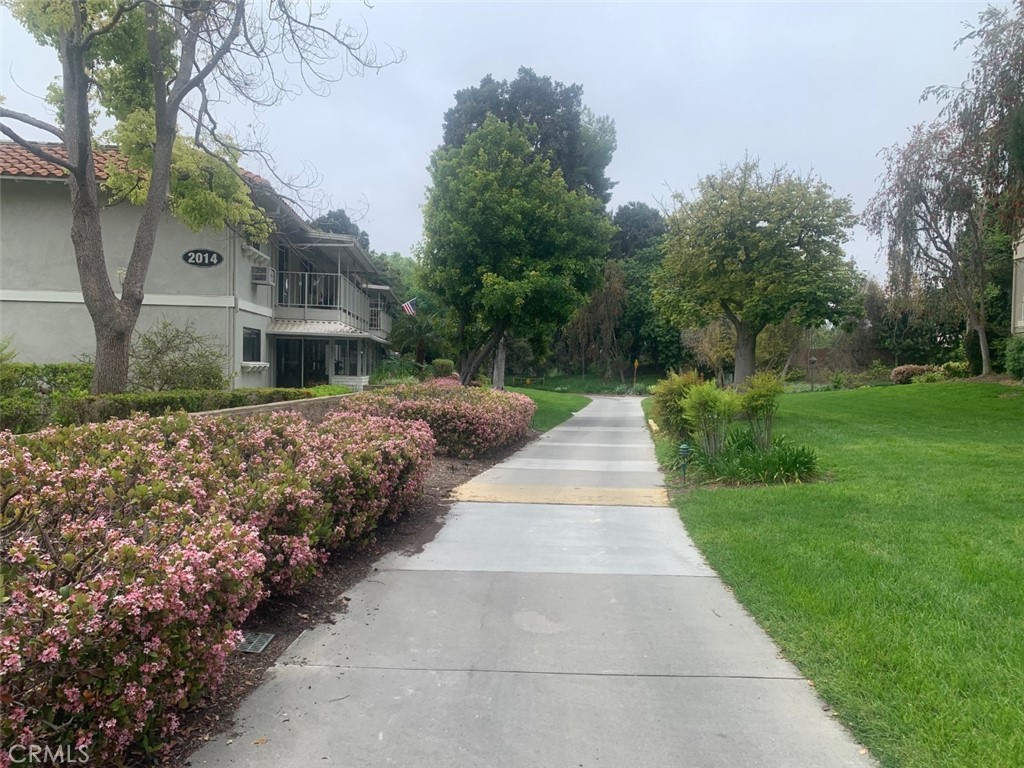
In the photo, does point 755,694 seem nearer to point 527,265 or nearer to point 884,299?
point 527,265

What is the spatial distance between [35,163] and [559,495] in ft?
49.1

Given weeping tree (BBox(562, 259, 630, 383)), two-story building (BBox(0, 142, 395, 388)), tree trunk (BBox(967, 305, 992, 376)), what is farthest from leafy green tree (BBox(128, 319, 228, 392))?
weeping tree (BBox(562, 259, 630, 383))

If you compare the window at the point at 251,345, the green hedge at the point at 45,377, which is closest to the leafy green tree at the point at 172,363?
the green hedge at the point at 45,377

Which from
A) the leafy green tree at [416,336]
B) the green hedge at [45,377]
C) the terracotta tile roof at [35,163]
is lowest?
the green hedge at [45,377]

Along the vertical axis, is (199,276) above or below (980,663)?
above

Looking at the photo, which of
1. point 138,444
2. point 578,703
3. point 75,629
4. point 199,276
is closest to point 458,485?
point 138,444

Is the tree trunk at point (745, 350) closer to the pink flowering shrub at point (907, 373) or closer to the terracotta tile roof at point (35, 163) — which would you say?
the terracotta tile roof at point (35, 163)

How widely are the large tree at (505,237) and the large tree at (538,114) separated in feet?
35.3

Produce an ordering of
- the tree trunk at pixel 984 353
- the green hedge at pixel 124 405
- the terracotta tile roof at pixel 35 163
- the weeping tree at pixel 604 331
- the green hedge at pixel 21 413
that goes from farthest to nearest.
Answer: the weeping tree at pixel 604 331, the tree trunk at pixel 984 353, the terracotta tile roof at pixel 35 163, the green hedge at pixel 21 413, the green hedge at pixel 124 405

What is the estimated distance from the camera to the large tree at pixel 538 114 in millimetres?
34781

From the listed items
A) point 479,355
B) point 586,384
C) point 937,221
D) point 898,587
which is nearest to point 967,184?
point 937,221

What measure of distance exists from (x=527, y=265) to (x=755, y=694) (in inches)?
784

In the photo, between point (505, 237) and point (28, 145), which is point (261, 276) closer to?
point (505, 237)

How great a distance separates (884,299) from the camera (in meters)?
45.0
